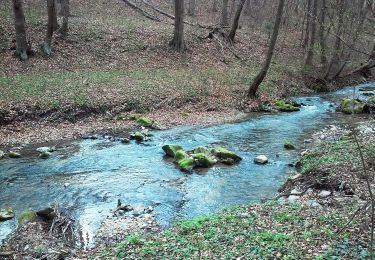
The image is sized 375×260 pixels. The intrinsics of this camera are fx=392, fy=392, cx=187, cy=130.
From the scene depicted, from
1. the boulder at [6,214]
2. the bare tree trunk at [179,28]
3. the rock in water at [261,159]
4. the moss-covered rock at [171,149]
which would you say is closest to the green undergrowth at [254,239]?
the boulder at [6,214]

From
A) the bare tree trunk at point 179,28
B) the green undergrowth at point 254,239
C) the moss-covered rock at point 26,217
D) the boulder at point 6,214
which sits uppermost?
the bare tree trunk at point 179,28

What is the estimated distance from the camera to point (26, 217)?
8.90 meters

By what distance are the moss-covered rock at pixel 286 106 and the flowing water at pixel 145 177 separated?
403 centimetres

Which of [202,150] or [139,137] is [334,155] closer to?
[202,150]

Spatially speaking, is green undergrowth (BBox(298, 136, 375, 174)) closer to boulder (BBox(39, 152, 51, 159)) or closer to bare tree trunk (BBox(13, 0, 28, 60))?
boulder (BBox(39, 152, 51, 159))

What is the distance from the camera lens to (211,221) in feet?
26.2

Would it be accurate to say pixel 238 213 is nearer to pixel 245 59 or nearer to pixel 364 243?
pixel 364 243

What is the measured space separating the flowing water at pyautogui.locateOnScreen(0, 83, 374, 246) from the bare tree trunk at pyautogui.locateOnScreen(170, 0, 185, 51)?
36.3ft

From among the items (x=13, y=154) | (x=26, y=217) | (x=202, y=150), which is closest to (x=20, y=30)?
(x=13, y=154)

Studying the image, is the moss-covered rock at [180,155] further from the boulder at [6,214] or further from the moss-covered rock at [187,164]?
the boulder at [6,214]

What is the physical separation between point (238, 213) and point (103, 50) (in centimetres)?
1855

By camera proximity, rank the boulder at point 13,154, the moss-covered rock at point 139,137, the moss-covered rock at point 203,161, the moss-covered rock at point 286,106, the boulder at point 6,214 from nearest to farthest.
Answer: the boulder at point 6,214 → the moss-covered rock at point 203,161 → the boulder at point 13,154 → the moss-covered rock at point 139,137 → the moss-covered rock at point 286,106

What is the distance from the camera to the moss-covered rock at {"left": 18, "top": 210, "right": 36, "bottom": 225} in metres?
8.77

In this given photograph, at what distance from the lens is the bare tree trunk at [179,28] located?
84.1 ft
